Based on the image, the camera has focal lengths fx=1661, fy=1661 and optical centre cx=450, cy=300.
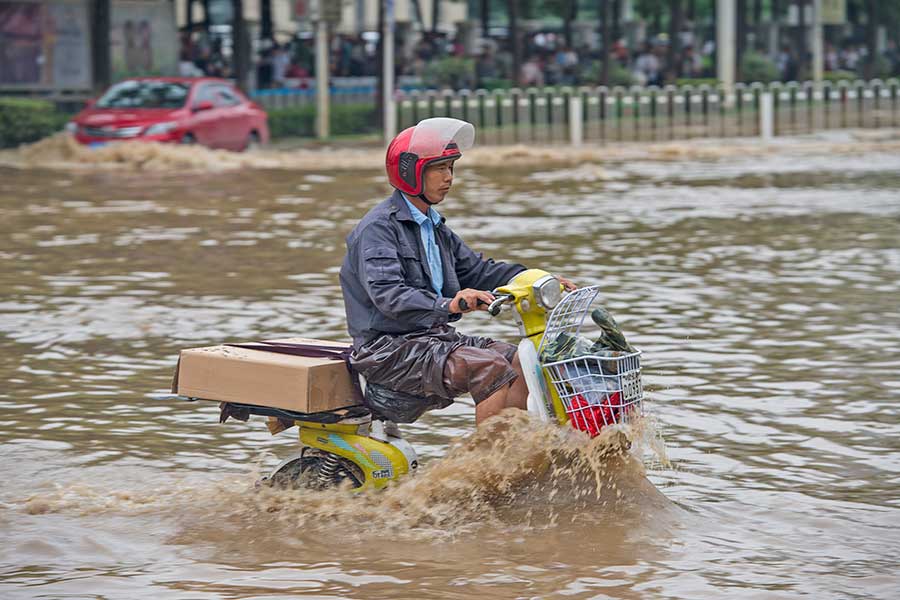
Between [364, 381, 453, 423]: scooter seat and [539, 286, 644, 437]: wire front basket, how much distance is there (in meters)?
0.53

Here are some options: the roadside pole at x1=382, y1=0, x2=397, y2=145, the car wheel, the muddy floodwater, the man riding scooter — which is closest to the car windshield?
the car wheel

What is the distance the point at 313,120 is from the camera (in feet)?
105

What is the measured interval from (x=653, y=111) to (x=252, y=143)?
7.60m

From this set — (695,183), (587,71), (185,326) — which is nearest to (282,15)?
(587,71)

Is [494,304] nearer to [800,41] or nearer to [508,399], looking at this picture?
[508,399]

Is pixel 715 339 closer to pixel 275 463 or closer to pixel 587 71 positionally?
pixel 275 463

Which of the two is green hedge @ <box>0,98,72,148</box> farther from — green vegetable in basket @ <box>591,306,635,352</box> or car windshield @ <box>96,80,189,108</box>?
green vegetable in basket @ <box>591,306,635,352</box>

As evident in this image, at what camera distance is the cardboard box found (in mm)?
5938

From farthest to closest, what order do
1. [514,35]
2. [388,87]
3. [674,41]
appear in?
[674,41] → [514,35] → [388,87]

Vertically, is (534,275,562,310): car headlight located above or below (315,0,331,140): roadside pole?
below

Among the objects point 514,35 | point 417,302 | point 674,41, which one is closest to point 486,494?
point 417,302

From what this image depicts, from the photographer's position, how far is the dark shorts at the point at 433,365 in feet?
19.3

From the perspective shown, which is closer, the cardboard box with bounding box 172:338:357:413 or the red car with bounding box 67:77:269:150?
the cardboard box with bounding box 172:338:357:413

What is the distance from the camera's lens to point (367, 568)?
18.7ft
